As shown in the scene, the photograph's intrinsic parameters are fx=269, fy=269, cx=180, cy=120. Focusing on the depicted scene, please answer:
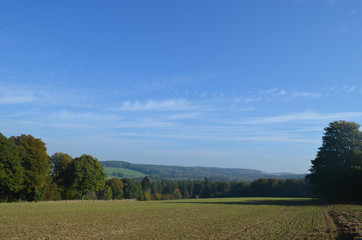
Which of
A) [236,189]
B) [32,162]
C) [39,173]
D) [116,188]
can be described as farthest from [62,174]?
[236,189]

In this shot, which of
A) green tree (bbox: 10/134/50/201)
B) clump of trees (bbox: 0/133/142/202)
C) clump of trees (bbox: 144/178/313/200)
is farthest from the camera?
clump of trees (bbox: 144/178/313/200)

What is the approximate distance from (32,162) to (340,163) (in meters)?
60.7

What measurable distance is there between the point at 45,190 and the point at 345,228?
197ft

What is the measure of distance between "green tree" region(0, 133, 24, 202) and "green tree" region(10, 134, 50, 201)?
264 centimetres

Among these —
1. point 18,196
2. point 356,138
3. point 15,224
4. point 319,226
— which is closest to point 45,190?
point 18,196

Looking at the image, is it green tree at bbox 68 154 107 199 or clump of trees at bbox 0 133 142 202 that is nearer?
clump of trees at bbox 0 133 142 202

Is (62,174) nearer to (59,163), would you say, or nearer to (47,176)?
(59,163)

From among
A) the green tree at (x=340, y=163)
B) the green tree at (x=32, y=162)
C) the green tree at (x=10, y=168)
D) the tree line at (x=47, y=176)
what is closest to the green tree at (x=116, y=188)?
the tree line at (x=47, y=176)

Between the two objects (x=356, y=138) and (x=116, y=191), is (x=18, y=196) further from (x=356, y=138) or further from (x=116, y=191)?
(x=356, y=138)

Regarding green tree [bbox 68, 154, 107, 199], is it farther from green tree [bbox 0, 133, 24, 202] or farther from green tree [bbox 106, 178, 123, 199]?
green tree [bbox 106, 178, 123, 199]

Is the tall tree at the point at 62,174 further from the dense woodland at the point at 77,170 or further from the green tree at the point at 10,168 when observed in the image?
the green tree at the point at 10,168

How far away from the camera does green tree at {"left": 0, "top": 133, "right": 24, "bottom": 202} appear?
48.1 m

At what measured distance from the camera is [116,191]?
111625 millimetres

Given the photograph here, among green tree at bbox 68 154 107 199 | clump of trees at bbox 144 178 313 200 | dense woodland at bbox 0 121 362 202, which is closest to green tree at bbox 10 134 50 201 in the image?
dense woodland at bbox 0 121 362 202
